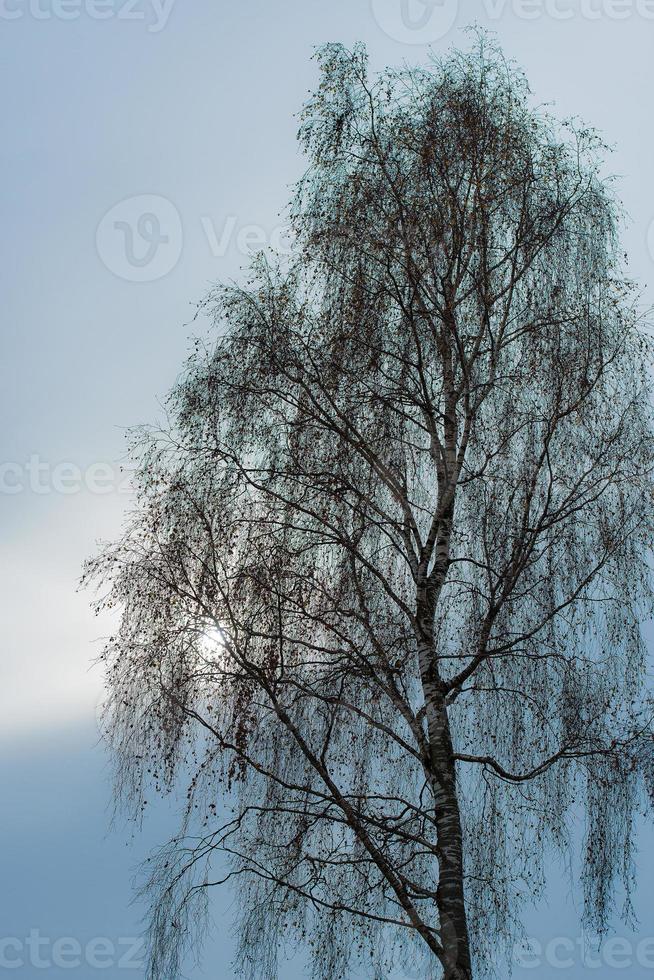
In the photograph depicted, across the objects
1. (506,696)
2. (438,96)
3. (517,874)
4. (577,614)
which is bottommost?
(517,874)

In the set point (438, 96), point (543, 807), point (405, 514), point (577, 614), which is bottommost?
point (543, 807)

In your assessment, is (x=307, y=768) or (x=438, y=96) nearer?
(x=307, y=768)

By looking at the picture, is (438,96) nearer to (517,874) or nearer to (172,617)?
(172,617)

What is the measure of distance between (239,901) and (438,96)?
7.94 metres

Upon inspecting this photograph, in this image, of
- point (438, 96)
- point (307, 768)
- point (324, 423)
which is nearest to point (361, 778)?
point (307, 768)

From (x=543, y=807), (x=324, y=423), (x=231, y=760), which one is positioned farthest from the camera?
(x=324, y=423)

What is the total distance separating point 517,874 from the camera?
25.3 ft

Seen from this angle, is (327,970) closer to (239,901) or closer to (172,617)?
(239,901)

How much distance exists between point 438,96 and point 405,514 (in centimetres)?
472

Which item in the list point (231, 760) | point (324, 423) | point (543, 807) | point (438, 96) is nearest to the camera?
point (231, 760)

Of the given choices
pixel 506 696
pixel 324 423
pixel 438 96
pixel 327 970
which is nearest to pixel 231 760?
pixel 327 970

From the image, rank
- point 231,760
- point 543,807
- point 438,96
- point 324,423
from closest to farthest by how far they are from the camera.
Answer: point 231,760, point 543,807, point 324,423, point 438,96

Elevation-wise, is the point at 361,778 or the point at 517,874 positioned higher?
the point at 361,778

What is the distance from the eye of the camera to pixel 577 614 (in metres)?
8.45
